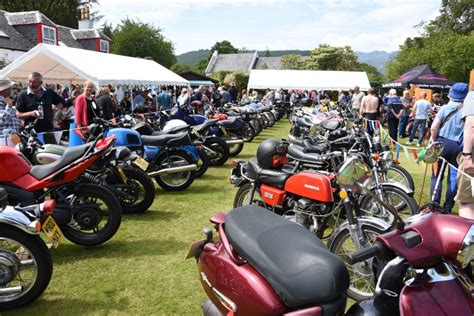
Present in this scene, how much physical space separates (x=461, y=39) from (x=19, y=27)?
34983 millimetres

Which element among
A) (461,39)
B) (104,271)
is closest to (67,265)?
(104,271)

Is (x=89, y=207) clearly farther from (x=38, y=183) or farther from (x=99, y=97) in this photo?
(x=99, y=97)

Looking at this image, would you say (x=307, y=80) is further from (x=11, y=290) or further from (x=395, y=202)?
(x=11, y=290)

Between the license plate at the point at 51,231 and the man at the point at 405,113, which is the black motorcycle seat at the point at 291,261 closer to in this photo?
the license plate at the point at 51,231

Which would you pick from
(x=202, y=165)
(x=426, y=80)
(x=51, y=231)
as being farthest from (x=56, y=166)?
(x=426, y=80)

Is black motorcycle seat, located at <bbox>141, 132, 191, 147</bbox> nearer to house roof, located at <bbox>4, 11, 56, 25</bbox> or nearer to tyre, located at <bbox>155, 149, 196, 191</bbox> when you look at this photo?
Result: tyre, located at <bbox>155, 149, 196, 191</bbox>

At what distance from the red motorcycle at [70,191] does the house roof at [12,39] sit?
25800 mm

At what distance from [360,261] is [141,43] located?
54.4 m

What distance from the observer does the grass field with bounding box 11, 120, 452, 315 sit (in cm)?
330

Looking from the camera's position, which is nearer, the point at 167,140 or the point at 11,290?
the point at 11,290

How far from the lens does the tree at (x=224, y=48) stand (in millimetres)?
94125

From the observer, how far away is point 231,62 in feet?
231

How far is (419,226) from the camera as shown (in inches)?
71.8

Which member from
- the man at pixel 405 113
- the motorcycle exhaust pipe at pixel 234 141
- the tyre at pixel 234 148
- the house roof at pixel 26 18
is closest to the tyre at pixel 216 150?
the motorcycle exhaust pipe at pixel 234 141
